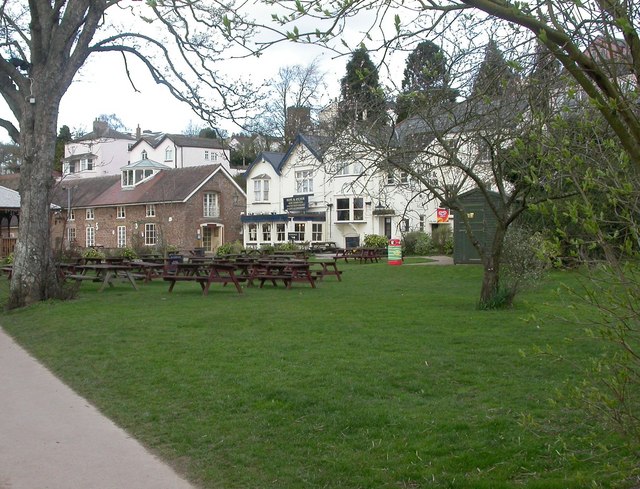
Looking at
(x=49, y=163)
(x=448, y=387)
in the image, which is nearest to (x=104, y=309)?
(x=49, y=163)

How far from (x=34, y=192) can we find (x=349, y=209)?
1286 inches

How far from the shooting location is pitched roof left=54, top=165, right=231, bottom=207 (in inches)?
2153

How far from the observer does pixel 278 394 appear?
7.41 m

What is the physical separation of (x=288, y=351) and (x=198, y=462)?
4.23 metres

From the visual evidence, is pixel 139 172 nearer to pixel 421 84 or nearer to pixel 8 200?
pixel 8 200

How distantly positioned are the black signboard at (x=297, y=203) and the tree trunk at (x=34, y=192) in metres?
33.3

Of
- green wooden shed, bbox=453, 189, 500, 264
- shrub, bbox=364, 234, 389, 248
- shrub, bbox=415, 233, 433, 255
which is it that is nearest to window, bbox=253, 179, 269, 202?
shrub, bbox=364, 234, 389, 248

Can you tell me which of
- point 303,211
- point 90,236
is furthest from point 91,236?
point 303,211

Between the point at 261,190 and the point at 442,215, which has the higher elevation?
the point at 261,190

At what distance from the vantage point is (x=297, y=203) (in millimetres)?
51188

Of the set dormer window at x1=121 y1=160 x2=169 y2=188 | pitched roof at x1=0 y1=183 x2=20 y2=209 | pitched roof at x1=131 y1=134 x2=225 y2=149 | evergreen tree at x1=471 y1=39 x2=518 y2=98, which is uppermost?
pitched roof at x1=131 y1=134 x2=225 y2=149

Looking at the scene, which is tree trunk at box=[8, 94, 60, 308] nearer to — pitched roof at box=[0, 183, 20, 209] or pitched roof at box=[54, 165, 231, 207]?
pitched roof at box=[0, 183, 20, 209]

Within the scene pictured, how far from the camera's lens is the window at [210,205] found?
182 feet

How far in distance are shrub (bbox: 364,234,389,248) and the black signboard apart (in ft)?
22.5
